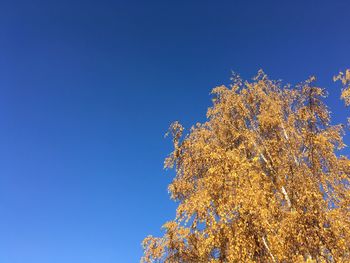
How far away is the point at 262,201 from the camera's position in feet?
37.5

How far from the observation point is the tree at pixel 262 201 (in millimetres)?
10375

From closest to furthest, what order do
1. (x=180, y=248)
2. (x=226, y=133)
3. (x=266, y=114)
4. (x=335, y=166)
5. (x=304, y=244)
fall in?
(x=304, y=244)
(x=180, y=248)
(x=335, y=166)
(x=266, y=114)
(x=226, y=133)

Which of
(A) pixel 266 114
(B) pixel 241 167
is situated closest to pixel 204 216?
(B) pixel 241 167

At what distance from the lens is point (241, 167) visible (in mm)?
12469

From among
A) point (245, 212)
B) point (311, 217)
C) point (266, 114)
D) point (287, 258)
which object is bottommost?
point (287, 258)

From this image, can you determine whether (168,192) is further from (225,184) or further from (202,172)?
(225,184)

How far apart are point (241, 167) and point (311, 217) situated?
3074 mm

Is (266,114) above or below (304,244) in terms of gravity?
above

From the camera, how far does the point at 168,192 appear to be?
23.5 meters

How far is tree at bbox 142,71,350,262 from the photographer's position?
1038cm

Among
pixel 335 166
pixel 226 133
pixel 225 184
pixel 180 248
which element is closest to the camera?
pixel 225 184

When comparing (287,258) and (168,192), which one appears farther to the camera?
(168,192)

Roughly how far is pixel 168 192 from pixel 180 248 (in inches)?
282

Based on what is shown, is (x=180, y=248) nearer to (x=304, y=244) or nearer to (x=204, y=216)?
(x=204, y=216)
